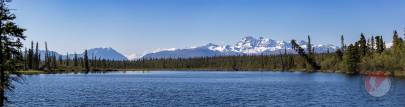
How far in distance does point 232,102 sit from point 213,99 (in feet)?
19.5

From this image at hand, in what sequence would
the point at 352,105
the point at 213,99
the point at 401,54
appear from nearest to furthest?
the point at 352,105 → the point at 213,99 → the point at 401,54

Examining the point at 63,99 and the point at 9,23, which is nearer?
the point at 9,23

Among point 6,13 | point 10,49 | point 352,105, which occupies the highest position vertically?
point 6,13

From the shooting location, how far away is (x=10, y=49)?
45.8 metres

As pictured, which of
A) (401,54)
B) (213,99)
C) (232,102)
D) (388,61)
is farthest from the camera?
(388,61)

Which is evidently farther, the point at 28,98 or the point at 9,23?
the point at 28,98

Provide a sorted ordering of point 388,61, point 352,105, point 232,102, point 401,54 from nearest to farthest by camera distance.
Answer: point 352,105, point 232,102, point 401,54, point 388,61

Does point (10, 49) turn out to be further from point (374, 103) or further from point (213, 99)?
point (374, 103)

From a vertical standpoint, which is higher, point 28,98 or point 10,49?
point 10,49

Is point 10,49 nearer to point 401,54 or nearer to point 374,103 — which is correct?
point 374,103

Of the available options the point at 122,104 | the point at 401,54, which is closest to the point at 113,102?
the point at 122,104

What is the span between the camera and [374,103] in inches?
2842

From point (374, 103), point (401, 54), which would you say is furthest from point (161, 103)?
point (401, 54)

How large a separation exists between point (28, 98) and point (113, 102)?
47.1ft
